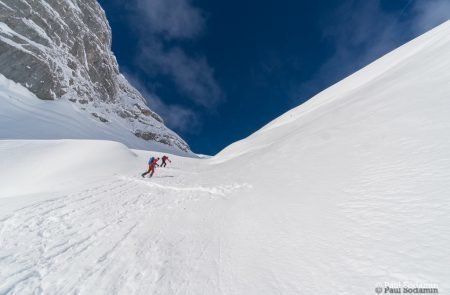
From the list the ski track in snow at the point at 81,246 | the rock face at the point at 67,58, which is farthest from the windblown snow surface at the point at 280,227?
the rock face at the point at 67,58

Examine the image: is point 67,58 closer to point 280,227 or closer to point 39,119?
point 39,119

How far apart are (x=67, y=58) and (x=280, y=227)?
356 ft

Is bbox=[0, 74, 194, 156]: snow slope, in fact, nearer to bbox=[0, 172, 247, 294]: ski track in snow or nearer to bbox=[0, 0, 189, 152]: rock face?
bbox=[0, 0, 189, 152]: rock face

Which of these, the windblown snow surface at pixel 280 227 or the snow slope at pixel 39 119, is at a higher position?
the snow slope at pixel 39 119

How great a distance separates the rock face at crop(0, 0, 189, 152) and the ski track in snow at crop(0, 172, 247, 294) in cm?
7639

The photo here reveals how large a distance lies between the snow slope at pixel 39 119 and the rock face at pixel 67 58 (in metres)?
4.17

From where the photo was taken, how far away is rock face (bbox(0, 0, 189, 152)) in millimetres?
67812

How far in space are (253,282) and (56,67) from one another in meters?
→ 98.2

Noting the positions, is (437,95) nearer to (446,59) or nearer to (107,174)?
(446,59)

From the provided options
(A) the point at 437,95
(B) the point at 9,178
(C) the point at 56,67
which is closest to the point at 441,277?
(A) the point at 437,95

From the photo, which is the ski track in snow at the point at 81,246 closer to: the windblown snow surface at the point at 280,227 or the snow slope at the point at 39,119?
the windblown snow surface at the point at 280,227

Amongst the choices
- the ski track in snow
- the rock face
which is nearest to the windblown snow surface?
the ski track in snow

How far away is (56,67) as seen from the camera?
259 ft

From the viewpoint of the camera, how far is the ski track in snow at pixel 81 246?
3426 mm
